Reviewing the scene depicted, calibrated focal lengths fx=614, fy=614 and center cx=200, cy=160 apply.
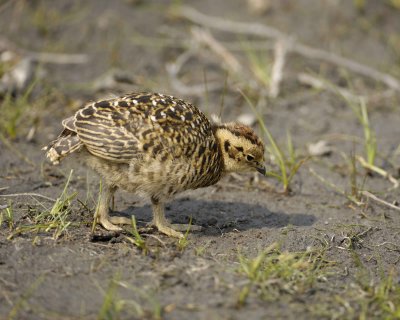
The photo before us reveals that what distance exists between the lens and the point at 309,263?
15.4 ft

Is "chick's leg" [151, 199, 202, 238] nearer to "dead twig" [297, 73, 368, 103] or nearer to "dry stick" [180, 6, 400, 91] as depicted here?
"dead twig" [297, 73, 368, 103]

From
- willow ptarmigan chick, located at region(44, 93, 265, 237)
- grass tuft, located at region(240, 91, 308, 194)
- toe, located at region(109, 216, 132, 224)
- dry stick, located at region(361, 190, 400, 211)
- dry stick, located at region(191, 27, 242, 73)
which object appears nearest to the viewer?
willow ptarmigan chick, located at region(44, 93, 265, 237)

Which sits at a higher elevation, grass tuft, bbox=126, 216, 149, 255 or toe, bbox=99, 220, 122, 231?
grass tuft, bbox=126, 216, 149, 255

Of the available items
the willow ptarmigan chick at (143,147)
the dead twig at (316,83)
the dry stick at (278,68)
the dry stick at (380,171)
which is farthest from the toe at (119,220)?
the dead twig at (316,83)

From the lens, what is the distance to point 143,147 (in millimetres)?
4840

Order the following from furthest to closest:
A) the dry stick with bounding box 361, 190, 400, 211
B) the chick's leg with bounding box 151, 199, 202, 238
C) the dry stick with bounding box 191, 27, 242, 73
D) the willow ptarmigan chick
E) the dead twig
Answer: the dry stick with bounding box 191, 27, 242, 73 → the dead twig → the dry stick with bounding box 361, 190, 400, 211 → the chick's leg with bounding box 151, 199, 202, 238 → the willow ptarmigan chick

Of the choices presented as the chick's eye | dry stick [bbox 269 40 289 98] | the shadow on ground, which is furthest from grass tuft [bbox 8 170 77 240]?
dry stick [bbox 269 40 289 98]

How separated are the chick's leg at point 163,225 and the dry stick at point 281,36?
14.2 feet

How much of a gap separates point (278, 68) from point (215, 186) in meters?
2.78

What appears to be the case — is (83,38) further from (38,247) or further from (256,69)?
(38,247)

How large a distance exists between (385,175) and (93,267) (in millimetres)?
3559

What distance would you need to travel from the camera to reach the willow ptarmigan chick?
15.9ft

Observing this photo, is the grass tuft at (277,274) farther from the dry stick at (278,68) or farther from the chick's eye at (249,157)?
the dry stick at (278,68)

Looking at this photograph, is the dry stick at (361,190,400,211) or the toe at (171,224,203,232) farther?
the dry stick at (361,190,400,211)
